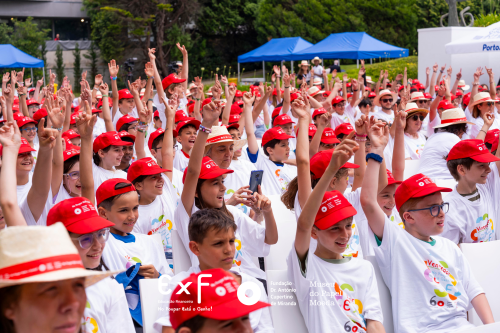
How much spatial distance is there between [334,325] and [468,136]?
18.4 ft

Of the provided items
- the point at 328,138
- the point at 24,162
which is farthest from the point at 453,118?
the point at 24,162

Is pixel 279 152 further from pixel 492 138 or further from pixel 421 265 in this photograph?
pixel 421 265

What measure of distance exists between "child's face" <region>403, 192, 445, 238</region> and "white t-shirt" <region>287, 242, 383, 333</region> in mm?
569

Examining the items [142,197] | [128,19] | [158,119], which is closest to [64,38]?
[128,19]

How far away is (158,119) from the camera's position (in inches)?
327

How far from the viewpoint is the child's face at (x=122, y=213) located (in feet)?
11.9

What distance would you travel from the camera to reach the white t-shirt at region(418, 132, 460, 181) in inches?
225

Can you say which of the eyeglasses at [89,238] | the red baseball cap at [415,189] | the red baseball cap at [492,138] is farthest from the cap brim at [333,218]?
the red baseball cap at [492,138]

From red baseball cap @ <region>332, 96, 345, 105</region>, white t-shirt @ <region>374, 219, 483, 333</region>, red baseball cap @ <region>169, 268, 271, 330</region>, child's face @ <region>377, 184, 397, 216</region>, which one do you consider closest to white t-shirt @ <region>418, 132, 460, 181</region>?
child's face @ <region>377, 184, 397, 216</region>

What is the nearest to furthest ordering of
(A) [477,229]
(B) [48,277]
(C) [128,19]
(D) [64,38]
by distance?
1. (B) [48,277]
2. (A) [477,229]
3. (C) [128,19]
4. (D) [64,38]

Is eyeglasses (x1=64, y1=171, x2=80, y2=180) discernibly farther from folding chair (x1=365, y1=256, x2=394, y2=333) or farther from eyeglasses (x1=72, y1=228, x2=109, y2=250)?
folding chair (x1=365, y1=256, x2=394, y2=333)

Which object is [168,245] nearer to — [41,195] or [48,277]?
[41,195]

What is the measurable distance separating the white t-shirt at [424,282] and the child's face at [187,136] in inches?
127

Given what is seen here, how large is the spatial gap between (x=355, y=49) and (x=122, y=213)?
55.9ft
